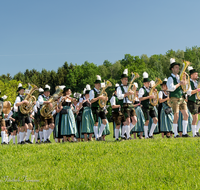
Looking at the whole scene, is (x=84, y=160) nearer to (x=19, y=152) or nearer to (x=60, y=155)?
(x=60, y=155)

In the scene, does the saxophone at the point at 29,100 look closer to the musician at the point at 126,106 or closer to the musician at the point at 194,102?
the musician at the point at 126,106

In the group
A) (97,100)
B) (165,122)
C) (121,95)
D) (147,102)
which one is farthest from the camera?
(165,122)

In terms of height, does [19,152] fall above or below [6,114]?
below

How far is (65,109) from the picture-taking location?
38.1 feet

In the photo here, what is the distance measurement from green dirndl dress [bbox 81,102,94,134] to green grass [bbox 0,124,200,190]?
2.52m

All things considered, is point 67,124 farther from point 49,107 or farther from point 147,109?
point 147,109

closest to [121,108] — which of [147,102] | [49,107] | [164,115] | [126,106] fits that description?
[126,106]

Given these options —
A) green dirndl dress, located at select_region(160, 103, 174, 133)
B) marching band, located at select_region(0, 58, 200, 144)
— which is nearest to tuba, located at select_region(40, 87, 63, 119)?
marching band, located at select_region(0, 58, 200, 144)

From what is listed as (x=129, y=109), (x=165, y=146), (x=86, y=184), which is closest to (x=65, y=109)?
(x=129, y=109)

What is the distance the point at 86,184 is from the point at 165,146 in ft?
10.3

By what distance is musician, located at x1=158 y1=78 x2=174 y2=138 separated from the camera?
38.3 feet

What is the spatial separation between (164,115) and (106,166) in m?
5.50

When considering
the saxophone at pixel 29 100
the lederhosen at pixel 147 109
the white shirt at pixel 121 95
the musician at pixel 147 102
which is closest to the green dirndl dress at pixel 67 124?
the saxophone at pixel 29 100

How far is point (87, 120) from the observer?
11.9 m
